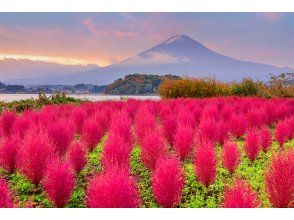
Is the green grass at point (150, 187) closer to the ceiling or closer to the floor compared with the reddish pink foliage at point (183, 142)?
closer to the floor

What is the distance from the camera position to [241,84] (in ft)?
76.7

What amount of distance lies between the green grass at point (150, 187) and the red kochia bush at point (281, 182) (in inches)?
24.6

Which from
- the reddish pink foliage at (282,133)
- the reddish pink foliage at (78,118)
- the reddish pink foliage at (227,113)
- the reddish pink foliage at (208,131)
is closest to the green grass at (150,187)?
the reddish pink foliage at (208,131)

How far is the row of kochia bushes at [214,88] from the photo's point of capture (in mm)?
21891

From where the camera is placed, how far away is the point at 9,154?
7086 mm

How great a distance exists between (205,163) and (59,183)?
77.8 inches

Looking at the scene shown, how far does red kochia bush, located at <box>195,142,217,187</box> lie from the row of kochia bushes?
15.5 metres

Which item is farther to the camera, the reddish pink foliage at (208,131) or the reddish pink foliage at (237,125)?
the reddish pink foliage at (237,125)

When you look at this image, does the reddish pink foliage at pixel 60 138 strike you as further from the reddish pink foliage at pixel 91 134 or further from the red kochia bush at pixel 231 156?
the red kochia bush at pixel 231 156

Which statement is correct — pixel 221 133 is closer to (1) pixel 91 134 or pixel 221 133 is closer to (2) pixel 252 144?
(2) pixel 252 144

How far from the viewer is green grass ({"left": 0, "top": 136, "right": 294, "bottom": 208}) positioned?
5.77 meters

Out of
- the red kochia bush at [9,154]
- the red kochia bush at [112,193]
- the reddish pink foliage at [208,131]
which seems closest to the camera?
the red kochia bush at [112,193]

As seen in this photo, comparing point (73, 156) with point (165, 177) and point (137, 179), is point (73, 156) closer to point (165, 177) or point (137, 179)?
point (137, 179)

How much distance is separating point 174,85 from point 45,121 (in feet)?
40.4
